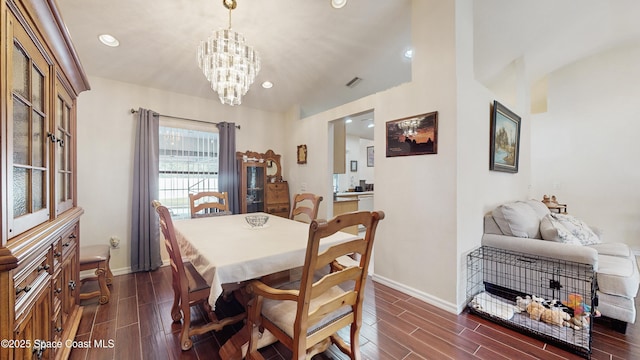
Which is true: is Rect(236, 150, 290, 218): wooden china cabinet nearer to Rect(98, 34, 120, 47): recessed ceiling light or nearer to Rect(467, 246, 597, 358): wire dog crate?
Rect(98, 34, 120, 47): recessed ceiling light

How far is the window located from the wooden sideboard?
35.4 inches

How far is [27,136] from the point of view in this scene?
1.12 metres

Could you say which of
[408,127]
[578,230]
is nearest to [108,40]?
[408,127]

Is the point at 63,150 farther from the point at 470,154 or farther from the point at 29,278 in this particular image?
the point at 470,154

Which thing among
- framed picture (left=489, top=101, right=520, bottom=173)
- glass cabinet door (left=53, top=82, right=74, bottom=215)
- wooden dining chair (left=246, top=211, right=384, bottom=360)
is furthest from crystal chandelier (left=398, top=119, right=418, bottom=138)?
glass cabinet door (left=53, top=82, right=74, bottom=215)

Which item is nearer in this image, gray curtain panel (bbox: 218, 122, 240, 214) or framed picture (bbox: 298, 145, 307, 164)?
gray curtain panel (bbox: 218, 122, 240, 214)

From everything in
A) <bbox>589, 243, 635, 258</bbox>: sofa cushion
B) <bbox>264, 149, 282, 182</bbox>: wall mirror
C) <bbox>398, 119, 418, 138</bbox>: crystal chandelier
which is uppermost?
<bbox>398, 119, 418, 138</bbox>: crystal chandelier

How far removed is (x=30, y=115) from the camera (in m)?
1.13

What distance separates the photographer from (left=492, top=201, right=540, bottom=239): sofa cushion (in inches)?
97.0

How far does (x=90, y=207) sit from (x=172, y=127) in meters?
1.42

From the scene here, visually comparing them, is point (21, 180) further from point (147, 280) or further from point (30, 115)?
point (147, 280)

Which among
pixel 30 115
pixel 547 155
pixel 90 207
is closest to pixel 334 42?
pixel 30 115

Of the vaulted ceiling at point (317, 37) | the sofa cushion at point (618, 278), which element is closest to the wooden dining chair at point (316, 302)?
the sofa cushion at point (618, 278)

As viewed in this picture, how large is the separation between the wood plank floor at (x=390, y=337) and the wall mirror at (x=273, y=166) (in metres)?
2.51
